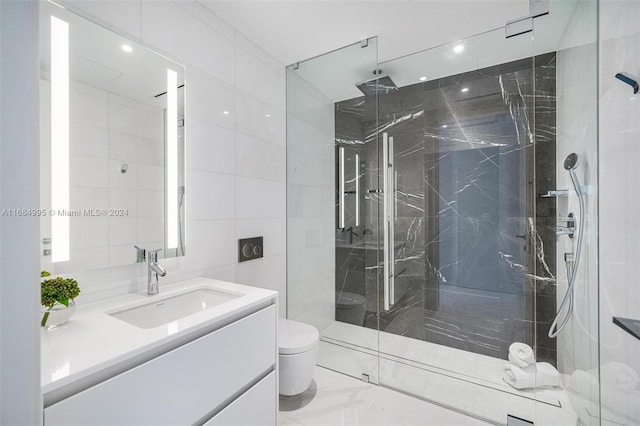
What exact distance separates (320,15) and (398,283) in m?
2.02

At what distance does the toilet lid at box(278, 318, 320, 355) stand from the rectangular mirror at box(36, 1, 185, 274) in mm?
790

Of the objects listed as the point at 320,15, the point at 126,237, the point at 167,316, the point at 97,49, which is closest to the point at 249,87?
the point at 320,15

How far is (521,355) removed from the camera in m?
1.94

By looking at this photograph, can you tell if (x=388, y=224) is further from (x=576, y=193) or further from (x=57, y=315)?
(x=57, y=315)

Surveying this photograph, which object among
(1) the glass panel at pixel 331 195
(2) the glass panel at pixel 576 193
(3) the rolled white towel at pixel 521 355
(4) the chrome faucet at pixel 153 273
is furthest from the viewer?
(1) the glass panel at pixel 331 195

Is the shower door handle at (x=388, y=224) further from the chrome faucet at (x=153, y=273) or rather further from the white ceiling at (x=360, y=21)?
the chrome faucet at (x=153, y=273)

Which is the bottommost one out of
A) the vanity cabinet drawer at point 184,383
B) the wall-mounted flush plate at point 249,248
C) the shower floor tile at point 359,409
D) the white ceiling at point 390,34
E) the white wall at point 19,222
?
the shower floor tile at point 359,409

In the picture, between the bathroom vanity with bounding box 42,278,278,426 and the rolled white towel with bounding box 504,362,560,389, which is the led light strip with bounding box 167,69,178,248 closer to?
the bathroom vanity with bounding box 42,278,278,426

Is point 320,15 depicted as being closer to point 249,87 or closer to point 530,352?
point 249,87

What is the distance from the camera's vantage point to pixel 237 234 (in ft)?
6.26

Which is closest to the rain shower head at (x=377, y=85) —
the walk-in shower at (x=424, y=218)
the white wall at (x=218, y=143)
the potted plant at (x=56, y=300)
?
the walk-in shower at (x=424, y=218)

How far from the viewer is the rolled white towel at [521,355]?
1915 millimetres

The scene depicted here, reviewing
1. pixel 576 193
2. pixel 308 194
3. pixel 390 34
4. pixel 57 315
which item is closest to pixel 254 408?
pixel 57 315

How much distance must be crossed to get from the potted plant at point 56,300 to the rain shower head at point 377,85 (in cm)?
222
